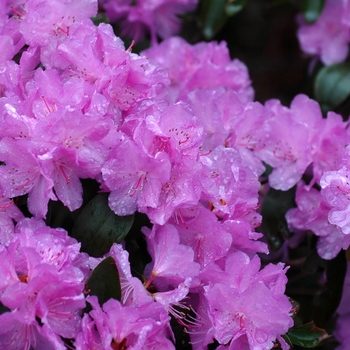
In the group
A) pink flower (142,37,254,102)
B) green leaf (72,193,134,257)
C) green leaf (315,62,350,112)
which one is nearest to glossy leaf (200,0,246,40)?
pink flower (142,37,254,102)

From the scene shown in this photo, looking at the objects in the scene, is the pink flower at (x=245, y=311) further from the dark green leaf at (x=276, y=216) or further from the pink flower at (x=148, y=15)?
the pink flower at (x=148, y=15)

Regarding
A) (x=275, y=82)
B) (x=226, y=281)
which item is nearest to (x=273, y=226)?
(x=226, y=281)

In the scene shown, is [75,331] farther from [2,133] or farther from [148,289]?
[2,133]

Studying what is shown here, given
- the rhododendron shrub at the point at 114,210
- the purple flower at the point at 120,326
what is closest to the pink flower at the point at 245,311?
the rhododendron shrub at the point at 114,210

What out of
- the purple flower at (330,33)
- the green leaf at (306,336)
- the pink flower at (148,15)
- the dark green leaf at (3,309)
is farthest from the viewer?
the purple flower at (330,33)

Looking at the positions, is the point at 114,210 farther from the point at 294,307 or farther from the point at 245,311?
the point at 294,307

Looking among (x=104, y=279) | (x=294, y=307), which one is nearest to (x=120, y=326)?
(x=104, y=279)
